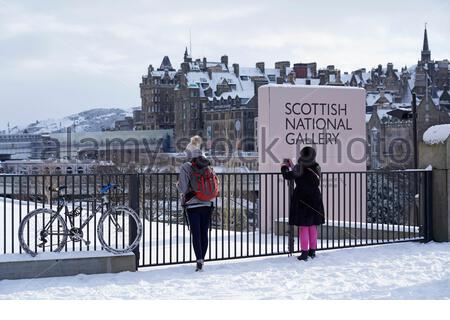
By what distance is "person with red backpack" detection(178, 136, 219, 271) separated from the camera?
9547 mm

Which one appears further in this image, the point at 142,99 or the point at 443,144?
the point at 142,99

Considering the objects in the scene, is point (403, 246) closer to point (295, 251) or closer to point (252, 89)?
point (295, 251)

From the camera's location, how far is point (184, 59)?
13875cm

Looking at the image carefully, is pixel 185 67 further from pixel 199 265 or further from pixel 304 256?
pixel 199 265

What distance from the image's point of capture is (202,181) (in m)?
9.57

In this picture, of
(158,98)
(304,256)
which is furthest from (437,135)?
(158,98)

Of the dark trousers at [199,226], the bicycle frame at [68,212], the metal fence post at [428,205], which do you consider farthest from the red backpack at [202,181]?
the metal fence post at [428,205]

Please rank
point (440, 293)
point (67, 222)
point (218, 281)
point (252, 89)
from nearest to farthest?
1. point (440, 293)
2. point (218, 281)
3. point (67, 222)
4. point (252, 89)

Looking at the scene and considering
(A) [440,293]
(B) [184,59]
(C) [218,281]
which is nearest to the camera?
(A) [440,293]

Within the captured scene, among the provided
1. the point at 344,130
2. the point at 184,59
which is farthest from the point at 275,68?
the point at 344,130

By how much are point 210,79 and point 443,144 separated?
119 m

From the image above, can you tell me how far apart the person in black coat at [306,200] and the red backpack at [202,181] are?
141 centimetres

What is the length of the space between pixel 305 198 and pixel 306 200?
0.03 meters

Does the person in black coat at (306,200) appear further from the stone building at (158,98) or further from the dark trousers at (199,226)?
the stone building at (158,98)
